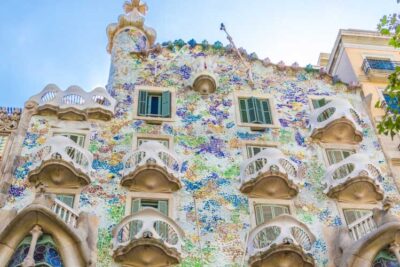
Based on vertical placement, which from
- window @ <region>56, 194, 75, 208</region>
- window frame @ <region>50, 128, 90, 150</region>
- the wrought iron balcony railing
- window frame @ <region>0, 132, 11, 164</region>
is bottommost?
the wrought iron balcony railing

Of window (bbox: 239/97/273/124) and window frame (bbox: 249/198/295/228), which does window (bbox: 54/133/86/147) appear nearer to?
window (bbox: 239/97/273/124)

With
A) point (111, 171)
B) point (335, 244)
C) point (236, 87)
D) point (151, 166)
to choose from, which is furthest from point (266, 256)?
point (236, 87)

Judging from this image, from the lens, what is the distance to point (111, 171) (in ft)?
66.3

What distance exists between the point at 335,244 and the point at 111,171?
24.8 ft

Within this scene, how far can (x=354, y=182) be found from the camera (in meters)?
20.1

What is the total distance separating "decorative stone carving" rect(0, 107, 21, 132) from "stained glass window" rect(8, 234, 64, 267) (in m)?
6.22

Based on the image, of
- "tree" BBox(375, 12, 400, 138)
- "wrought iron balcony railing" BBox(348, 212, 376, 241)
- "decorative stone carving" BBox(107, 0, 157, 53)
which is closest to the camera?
"tree" BBox(375, 12, 400, 138)

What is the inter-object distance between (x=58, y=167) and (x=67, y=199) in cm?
105

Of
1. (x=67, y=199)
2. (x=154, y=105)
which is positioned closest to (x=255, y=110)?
(x=154, y=105)

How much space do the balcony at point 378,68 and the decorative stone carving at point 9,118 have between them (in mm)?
14466

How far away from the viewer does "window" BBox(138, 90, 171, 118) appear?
22.7 meters

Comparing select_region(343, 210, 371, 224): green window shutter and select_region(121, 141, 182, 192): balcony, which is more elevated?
select_region(121, 141, 182, 192): balcony

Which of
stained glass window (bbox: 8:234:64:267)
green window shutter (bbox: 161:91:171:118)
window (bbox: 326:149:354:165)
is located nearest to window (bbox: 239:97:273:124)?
window (bbox: 326:149:354:165)

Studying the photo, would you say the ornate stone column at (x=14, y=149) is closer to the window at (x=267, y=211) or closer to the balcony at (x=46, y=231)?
the balcony at (x=46, y=231)
